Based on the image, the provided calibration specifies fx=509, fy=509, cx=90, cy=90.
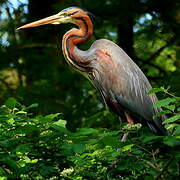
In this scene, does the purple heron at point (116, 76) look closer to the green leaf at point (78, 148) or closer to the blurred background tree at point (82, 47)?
the blurred background tree at point (82, 47)

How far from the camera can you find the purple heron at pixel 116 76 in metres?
5.55

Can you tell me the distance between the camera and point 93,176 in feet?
10.7

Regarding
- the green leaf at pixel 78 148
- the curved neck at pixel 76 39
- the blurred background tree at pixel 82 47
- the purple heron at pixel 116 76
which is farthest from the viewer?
the blurred background tree at pixel 82 47

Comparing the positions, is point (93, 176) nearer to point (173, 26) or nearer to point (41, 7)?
point (173, 26)

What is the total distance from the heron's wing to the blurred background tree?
1.49 meters

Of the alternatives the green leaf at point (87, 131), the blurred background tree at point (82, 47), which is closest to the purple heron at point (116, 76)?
the blurred background tree at point (82, 47)

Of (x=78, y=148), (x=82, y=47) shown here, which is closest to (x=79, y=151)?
(x=78, y=148)

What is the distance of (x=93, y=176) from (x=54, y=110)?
18.3 feet

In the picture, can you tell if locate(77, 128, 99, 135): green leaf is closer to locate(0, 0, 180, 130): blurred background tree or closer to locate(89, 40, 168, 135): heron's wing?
locate(89, 40, 168, 135): heron's wing

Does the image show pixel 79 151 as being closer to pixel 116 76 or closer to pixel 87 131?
pixel 87 131

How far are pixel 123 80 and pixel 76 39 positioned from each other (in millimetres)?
761

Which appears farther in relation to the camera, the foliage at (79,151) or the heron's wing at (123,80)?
the heron's wing at (123,80)

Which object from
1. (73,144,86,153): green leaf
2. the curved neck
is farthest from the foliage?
the curved neck

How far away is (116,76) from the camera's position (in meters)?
5.64
